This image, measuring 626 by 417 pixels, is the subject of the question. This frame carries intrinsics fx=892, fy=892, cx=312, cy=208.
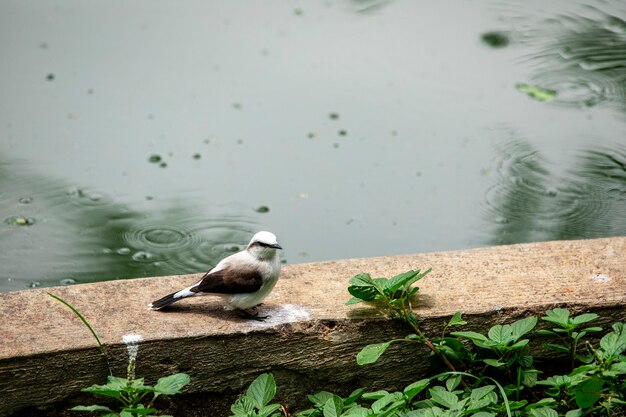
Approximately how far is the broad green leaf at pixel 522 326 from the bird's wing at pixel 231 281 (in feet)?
2.91

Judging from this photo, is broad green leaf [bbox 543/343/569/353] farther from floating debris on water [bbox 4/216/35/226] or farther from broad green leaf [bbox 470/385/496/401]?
floating debris on water [bbox 4/216/35/226]

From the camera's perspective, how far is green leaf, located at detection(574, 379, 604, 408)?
272cm

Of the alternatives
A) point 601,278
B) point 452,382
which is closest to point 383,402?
point 452,382

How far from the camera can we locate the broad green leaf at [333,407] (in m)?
2.77

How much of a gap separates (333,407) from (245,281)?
1.92 feet

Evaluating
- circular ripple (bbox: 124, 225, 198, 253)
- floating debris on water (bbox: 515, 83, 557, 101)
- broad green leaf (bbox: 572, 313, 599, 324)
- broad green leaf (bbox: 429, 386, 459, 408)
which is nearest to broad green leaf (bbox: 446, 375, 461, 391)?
broad green leaf (bbox: 429, 386, 459, 408)

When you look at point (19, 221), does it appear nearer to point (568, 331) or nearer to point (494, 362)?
point (494, 362)

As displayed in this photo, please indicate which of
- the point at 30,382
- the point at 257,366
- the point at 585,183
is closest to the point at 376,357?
the point at 257,366

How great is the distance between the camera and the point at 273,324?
10.1 feet

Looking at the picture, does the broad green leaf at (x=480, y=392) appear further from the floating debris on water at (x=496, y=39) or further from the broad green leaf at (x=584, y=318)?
the floating debris on water at (x=496, y=39)

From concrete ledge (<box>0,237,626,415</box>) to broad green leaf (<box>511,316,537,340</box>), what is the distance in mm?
162

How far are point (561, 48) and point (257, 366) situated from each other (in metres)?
4.61

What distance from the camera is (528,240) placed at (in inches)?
191

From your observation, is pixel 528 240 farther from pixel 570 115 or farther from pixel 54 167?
pixel 54 167
